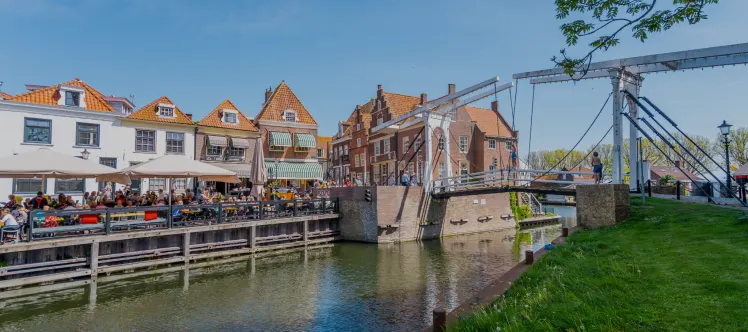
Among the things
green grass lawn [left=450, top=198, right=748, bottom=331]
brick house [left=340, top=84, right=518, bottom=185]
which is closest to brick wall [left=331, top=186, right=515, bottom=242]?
brick house [left=340, top=84, right=518, bottom=185]

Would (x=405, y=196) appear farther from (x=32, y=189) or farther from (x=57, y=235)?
(x=32, y=189)

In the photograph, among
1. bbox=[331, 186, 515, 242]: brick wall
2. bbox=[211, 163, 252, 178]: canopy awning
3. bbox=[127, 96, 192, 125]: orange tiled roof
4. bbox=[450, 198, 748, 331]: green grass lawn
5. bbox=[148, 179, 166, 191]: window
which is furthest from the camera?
bbox=[211, 163, 252, 178]: canopy awning

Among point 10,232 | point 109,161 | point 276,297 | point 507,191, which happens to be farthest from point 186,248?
point 507,191

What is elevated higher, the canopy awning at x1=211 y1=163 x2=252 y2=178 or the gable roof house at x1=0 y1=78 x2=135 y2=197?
the gable roof house at x1=0 y1=78 x2=135 y2=197

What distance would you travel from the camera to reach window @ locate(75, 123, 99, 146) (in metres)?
23.3

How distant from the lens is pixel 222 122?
93.8 ft

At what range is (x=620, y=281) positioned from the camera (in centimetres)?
554

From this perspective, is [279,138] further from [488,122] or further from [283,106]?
[488,122]

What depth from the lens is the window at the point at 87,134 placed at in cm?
2326

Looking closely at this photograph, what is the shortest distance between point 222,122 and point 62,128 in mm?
8878

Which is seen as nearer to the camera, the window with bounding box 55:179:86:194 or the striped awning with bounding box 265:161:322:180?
the window with bounding box 55:179:86:194

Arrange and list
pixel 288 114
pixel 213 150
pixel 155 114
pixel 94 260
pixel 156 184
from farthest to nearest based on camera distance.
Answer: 1. pixel 288 114
2. pixel 213 150
3. pixel 155 114
4. pixel 156 184
5. pixel 94 260

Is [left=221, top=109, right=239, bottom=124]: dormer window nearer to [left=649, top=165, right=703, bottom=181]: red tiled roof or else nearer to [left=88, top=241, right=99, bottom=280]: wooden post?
[left=88, top=241, right=99, bottom=280]: wooden post

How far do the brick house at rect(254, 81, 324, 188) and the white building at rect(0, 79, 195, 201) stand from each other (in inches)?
202
